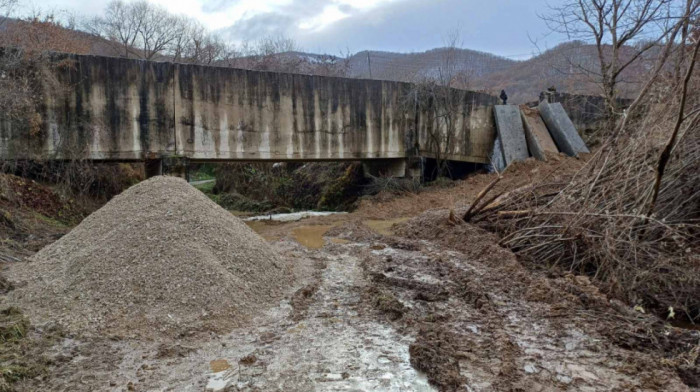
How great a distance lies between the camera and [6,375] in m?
2.89

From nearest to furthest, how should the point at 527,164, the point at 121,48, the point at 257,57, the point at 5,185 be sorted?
the point at 5,185, the point at 527,164, the point at 257,57, the point at 121,48

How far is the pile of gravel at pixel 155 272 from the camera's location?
392cm

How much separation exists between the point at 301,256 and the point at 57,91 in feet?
21.0

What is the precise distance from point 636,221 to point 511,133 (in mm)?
9000

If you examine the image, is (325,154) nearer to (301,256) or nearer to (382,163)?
(382,163)

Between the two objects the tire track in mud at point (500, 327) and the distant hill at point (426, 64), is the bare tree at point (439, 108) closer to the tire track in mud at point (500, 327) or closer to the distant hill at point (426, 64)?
the distant hill at point (426, 64)

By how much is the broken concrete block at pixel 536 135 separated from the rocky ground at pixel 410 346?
26.9 ft

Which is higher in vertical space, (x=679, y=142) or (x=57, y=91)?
(x=57, y=91)

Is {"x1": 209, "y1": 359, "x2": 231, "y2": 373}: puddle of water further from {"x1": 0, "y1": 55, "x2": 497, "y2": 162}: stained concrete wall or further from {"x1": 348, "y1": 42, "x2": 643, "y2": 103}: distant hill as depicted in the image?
{"x1": 348, "y1": 42, "x2": 643, "y2": 103}: distant hill

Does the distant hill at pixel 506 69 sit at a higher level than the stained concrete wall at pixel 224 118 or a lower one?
higher

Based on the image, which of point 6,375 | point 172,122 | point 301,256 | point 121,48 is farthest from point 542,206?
point 121,48

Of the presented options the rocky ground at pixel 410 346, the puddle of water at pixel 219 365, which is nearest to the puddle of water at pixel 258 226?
the rocky ground at pixel 410 346

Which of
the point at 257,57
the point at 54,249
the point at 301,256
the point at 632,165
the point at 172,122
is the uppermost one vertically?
the point at 257,57

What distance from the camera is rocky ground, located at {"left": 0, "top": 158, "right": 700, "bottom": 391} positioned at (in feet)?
9.70
